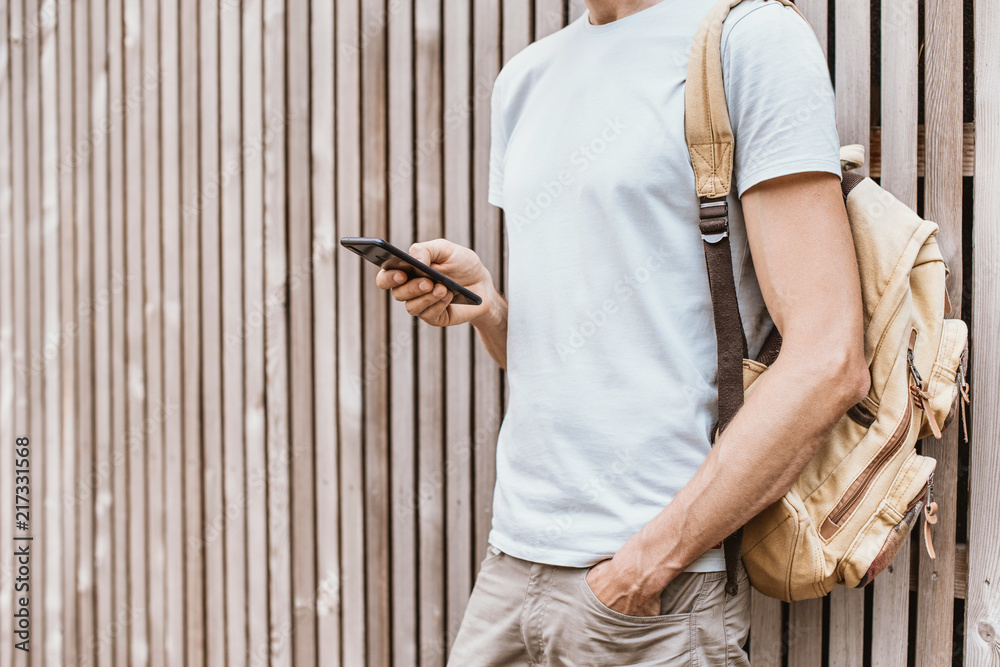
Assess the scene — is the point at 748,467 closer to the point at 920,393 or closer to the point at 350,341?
the point at 920,393

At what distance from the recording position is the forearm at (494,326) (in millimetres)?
1623

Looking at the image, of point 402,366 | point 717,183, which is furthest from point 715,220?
point 402,366

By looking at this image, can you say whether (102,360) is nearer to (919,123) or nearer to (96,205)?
(96,205)

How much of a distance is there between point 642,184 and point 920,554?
41.1 inches

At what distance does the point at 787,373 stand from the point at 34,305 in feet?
10.1

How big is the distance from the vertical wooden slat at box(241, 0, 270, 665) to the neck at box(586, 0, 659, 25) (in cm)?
140

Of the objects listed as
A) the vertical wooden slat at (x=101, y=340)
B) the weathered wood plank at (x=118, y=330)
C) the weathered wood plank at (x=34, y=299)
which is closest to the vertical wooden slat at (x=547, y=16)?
the weathered wood plank at (x=118, y=330)

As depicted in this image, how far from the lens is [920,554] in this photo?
1557mm

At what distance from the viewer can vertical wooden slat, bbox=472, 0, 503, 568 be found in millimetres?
2025

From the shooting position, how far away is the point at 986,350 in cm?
148

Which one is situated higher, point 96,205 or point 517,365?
point 96,205

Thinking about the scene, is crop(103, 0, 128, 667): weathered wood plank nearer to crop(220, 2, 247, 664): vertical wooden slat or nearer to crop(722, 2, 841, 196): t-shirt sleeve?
crop(220, 2, 247, 664): vertical wooden slat

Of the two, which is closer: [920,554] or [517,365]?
[517,365]

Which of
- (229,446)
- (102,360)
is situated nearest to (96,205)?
(102,360)
